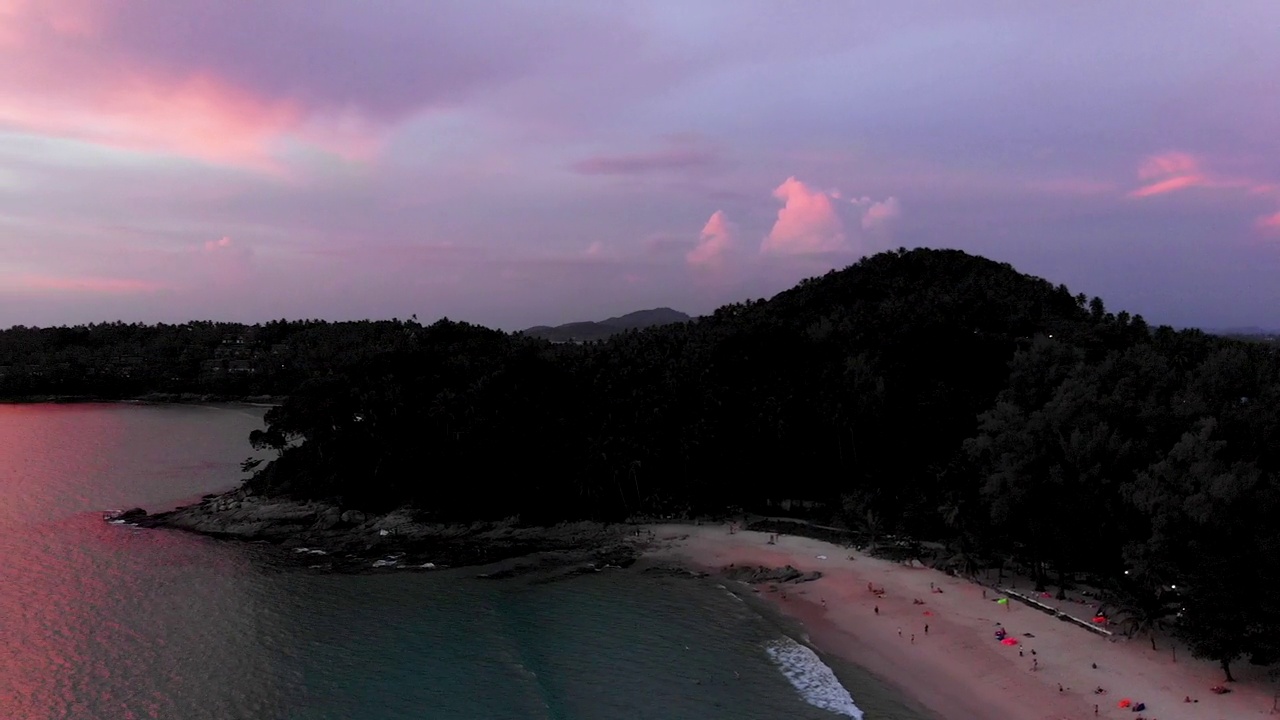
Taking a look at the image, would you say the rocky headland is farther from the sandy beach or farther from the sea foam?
the sea foam

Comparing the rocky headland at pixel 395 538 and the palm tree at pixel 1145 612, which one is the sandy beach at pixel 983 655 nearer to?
the palm tree at pixel 1145 612

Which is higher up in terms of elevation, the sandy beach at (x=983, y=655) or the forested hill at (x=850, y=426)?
the forested hill at (x=850, y=426)

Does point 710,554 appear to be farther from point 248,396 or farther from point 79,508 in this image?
point 248,396

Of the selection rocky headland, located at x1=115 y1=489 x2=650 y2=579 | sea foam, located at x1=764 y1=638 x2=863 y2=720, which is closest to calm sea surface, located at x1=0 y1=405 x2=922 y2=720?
sea foam, located at x1=764 y1=638 x2=863 y2=720

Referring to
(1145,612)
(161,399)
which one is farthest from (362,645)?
(161,399)

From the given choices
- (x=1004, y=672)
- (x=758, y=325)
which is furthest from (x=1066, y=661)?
(x=758, y=325)

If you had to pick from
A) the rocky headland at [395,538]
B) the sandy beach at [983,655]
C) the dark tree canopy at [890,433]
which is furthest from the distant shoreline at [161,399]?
the sandy beach at [983,655]
